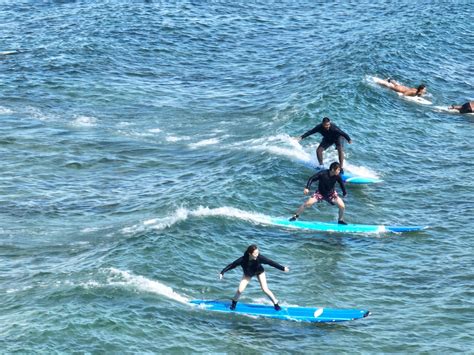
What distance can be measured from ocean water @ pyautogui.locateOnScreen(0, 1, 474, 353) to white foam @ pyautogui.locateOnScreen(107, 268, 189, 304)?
0.21 ft

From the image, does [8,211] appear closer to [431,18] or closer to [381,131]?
[381,131]

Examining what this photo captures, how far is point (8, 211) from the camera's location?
110 ft

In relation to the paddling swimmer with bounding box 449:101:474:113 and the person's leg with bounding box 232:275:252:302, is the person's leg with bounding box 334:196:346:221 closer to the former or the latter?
the person's leg with bounding box 232:275:252:302

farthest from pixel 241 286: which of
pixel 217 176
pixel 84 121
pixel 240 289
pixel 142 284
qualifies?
pixel 84 121

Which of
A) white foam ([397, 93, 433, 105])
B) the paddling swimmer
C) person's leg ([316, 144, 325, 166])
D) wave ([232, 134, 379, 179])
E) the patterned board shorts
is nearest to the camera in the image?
the patterned board shorts

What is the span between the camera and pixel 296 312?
81.8 feet

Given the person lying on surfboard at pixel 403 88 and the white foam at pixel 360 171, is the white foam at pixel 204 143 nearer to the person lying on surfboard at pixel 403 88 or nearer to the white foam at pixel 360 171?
the white foam at pixel 360 171

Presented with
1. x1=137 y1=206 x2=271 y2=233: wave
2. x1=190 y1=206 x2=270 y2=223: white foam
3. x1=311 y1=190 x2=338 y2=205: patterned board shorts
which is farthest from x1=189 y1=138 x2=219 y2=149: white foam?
x1=311 y1=190 x2=338 y2=205: patterned board shorts

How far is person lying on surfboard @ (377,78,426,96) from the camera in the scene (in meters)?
46.7

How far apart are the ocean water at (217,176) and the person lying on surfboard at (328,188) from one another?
1030mm

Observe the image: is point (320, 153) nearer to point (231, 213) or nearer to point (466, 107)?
point (231, 213)

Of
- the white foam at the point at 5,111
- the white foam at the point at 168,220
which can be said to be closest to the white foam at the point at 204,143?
the white foam at the point at 168,220

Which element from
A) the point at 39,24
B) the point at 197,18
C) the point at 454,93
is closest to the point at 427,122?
the point at 454,93

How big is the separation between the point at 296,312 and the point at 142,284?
5006 millimetres
